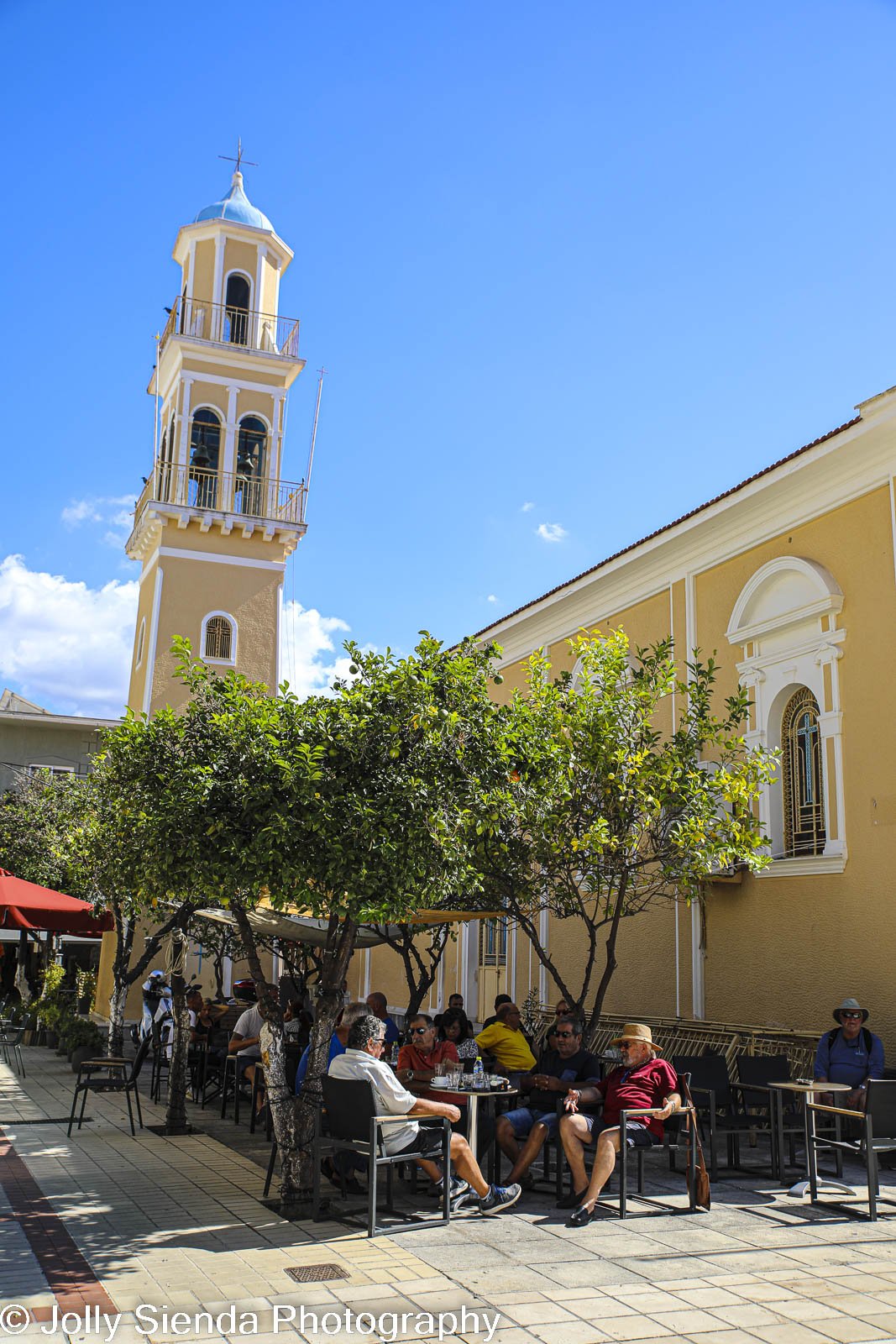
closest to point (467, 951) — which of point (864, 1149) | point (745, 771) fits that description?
point (745, 771)

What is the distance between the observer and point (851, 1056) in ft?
33.2

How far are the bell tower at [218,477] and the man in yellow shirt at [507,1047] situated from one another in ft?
53.5

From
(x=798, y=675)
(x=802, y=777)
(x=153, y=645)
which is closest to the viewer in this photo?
(x=798, y=675)

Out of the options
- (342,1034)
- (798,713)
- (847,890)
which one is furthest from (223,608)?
(342,1034)

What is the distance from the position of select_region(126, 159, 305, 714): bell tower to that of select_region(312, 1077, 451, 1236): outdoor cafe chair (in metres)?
18.2

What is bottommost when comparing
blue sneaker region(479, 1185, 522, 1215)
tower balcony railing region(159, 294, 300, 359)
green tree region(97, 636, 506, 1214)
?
blue sneaker region(479, 1185, 522, 1215)

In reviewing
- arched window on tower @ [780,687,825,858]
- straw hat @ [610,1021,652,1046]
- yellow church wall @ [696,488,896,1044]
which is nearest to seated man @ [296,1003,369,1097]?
straw hat @ [610,1021,652,1046]

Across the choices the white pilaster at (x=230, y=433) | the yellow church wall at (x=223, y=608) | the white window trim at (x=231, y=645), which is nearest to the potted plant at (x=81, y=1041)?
the yellow church wall at (x=223, y=608)

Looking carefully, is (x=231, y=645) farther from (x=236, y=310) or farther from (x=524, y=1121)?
(x=524, y=1121)

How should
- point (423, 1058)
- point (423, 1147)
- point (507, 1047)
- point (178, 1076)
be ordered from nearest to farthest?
point (423, 1147) < point (423, 1058) < point (507, 1047) < point (178, 1076)

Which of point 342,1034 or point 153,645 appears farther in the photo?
point 153,645

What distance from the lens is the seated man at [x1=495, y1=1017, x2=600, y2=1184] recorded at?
8898 millimetres

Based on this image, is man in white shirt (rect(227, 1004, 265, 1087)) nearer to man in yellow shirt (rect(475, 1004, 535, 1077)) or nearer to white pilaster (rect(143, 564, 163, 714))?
man in yellow shirt (rect(475, 1004, 535, 1077))

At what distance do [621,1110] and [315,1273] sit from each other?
258 cm
